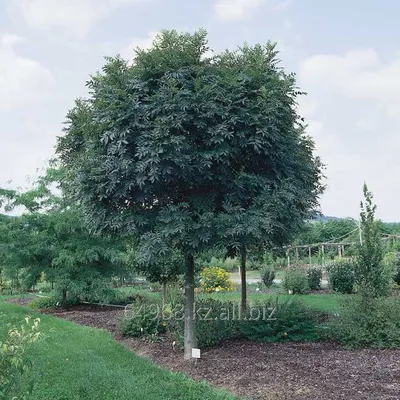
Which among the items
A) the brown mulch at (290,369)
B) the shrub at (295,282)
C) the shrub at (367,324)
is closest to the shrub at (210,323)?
the brown mulch at (290,369)

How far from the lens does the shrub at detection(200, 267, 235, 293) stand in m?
17.7

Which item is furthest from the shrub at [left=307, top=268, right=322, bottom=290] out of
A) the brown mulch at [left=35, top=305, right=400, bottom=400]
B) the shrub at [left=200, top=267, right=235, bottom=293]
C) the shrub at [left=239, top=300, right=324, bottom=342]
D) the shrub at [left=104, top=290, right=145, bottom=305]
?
the brown mulch at [left=35, top=305, right=400, bottom=400]

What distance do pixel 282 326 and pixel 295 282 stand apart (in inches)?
374

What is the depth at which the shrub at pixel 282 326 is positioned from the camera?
8430 millimetres

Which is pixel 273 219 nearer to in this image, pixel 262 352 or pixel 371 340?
pixel 262 352

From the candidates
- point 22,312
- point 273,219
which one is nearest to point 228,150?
point 273,219

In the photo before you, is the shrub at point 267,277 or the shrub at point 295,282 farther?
the shrub at point 267,277

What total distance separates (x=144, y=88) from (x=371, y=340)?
5.29 m

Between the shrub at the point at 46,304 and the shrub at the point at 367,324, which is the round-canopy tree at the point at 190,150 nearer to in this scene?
the shrub at the point at 367,324

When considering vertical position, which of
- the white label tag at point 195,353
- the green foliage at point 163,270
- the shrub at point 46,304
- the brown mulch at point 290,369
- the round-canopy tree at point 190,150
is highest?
the round-canopy tree at point 190,150

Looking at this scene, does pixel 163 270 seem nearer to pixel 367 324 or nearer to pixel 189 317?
pixel 189 317

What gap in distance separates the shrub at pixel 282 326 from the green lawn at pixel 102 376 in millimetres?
2176

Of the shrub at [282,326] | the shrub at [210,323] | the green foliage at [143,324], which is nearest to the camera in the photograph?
the shrub at [210,323]

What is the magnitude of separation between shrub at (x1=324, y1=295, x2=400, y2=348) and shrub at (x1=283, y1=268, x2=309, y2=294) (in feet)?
30.5
